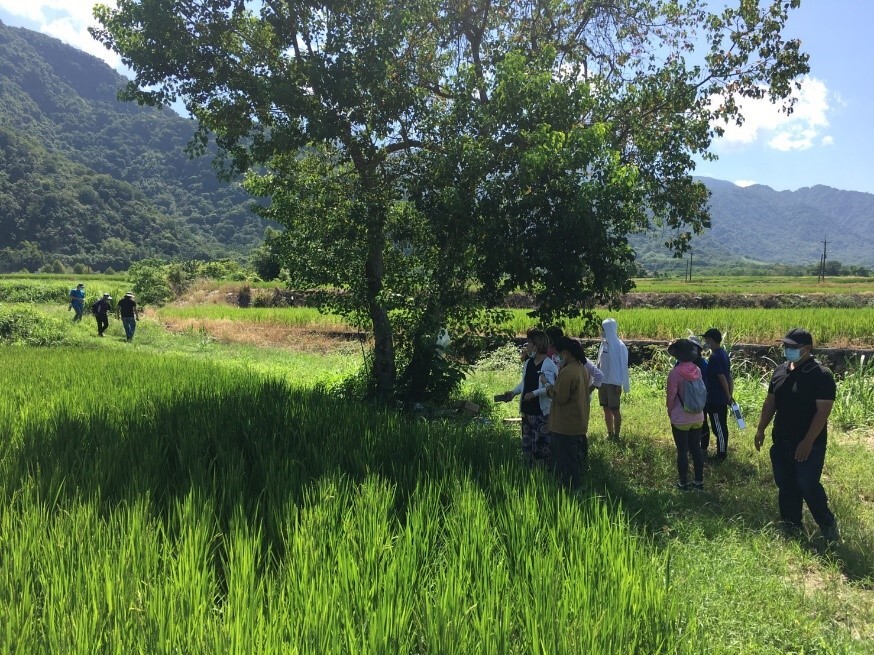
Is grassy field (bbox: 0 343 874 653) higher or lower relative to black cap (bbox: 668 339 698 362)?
lower

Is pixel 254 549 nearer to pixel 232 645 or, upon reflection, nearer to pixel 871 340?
pixel 232 645

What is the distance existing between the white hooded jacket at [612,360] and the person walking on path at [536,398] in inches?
63.1

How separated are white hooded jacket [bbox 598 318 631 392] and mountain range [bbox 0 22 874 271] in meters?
2.50

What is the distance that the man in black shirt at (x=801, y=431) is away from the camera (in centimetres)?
423

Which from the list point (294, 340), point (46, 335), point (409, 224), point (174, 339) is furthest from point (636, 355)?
point (46, 335)

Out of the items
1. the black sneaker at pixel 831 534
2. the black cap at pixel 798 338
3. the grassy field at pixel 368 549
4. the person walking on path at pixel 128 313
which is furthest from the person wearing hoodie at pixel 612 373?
the person walking on path at pixel 128 313

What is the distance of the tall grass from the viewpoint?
211cm

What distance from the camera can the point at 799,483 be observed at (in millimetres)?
4387

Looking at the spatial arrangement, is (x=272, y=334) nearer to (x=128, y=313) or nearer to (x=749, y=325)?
(x=128, y=313)

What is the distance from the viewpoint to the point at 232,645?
6.27ft

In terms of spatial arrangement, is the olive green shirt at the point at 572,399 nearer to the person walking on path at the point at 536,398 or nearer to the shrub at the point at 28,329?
the person walking on path at the point at 536,398

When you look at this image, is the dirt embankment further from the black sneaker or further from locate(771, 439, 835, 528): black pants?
the black sneaker

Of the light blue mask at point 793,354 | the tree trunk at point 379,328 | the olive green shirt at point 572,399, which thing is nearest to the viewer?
the light blue mask at point 793,354

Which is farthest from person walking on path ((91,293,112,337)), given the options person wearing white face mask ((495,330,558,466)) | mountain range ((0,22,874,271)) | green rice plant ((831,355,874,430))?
green rice plant ((831,355,874,430))
